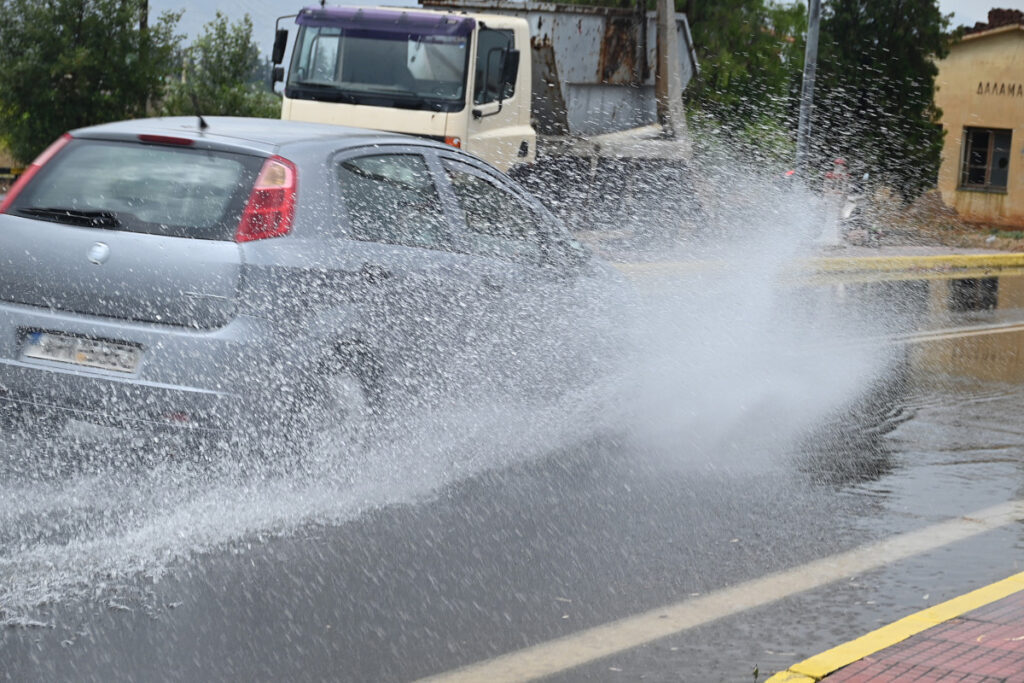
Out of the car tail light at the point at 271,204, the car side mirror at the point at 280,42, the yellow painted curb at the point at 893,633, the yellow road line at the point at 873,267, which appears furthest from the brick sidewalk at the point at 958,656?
the car side mirror at the point at 280,42

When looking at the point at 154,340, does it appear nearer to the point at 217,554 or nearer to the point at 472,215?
the point at 217,554

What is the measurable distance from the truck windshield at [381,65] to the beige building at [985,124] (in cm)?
2146

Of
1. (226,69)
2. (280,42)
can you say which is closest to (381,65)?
(280,42)

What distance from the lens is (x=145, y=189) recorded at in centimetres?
589

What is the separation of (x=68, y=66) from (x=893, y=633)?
21.2 metres

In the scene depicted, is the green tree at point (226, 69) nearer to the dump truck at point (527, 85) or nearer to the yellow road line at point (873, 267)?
the dump truck at point (527, 85)

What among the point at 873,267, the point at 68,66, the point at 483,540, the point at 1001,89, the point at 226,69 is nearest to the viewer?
the point at 483,540

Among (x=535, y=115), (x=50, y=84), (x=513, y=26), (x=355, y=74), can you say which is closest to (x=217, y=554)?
(x=355, y=74)

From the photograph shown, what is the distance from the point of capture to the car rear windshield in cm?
573

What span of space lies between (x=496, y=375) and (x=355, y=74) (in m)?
9.29

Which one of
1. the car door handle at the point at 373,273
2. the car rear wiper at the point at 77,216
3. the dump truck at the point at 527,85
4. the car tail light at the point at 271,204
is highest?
the dump truck at the point at 527,85

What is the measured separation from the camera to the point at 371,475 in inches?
237

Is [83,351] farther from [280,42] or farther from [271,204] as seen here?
[280,42]

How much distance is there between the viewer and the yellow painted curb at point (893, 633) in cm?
404
